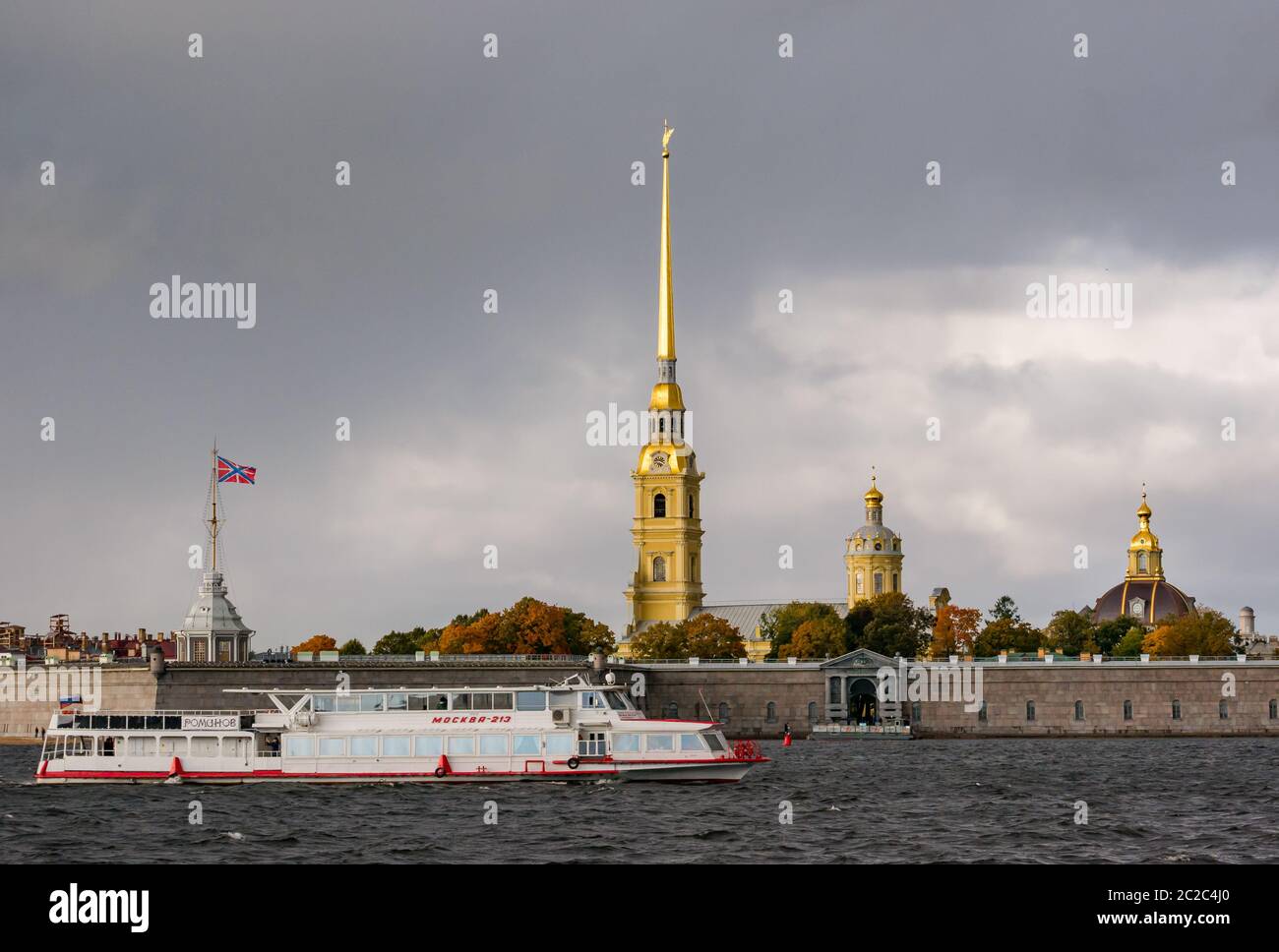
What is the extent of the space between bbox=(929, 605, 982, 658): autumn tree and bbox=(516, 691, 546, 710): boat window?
92.9m

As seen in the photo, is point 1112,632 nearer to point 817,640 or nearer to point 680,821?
point 817,640

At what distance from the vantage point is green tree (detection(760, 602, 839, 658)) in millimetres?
169500

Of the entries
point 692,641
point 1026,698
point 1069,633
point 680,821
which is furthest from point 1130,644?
point 680,821

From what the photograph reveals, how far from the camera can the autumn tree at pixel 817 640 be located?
153500 mm

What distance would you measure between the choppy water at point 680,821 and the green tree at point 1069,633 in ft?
274

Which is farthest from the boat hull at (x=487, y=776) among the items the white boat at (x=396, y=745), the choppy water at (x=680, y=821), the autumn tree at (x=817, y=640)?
the autumn tree at (x=817, y=640)

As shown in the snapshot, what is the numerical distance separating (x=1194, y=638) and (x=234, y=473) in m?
83.0

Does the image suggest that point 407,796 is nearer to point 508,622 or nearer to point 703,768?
point 703,768

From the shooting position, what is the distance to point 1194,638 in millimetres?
149000

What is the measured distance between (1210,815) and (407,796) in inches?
922

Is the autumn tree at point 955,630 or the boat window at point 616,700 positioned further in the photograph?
the autumn tree at point 955,630

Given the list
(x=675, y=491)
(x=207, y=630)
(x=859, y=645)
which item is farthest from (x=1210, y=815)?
(x=675, y=491)

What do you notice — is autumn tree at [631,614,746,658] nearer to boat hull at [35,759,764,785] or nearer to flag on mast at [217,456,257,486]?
flag on mast at [217,456,257,486]

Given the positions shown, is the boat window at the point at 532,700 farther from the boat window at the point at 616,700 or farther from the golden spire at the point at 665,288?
the golden spire at the point at 665,288
